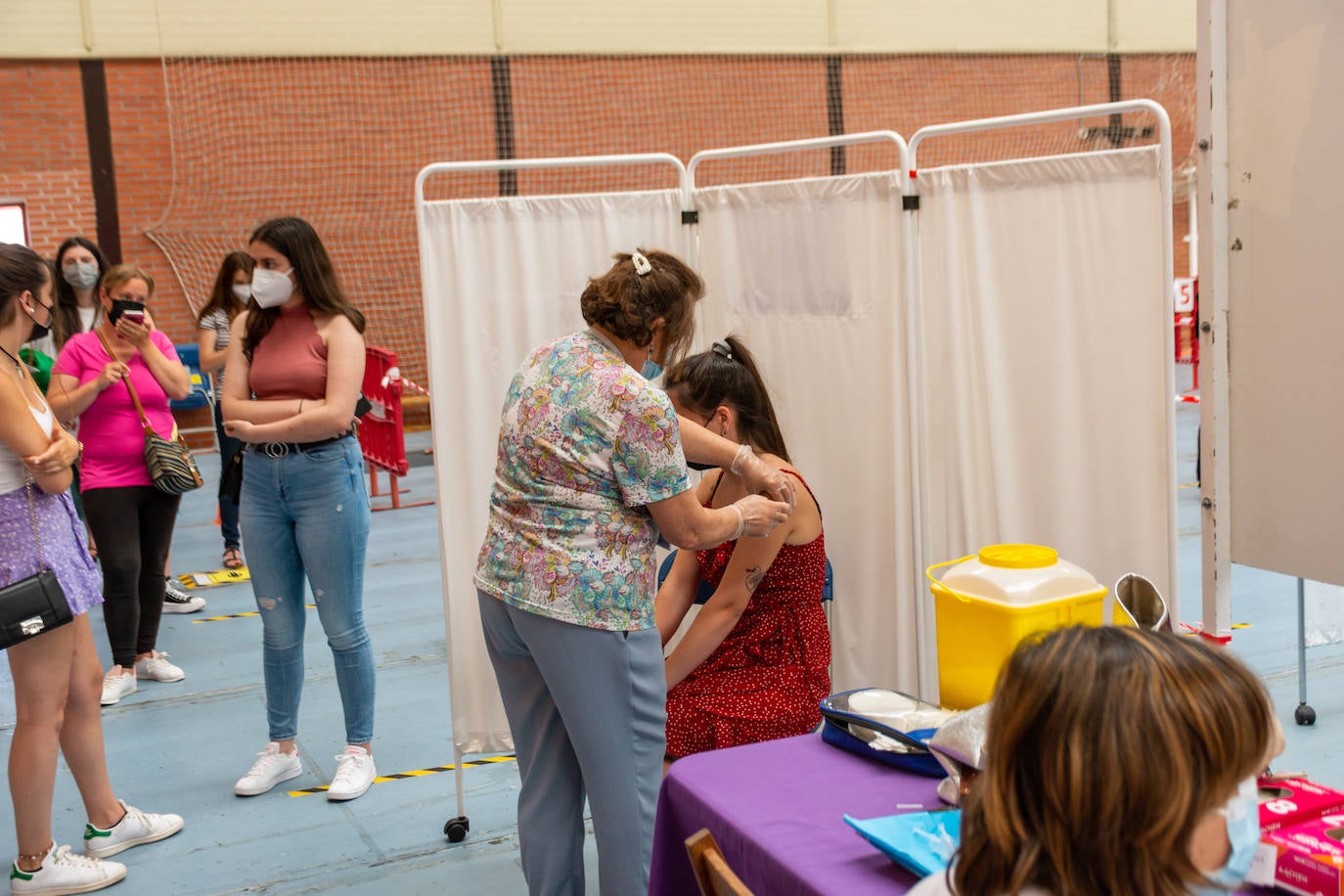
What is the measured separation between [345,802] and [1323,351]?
2.68 meters

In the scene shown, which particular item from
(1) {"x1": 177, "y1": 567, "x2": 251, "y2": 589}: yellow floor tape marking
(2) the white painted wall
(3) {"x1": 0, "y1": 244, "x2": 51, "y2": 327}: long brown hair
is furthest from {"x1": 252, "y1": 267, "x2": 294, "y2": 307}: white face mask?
(2) the white painted wall

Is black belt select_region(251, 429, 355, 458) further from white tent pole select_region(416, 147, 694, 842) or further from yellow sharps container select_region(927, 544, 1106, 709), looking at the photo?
yellow sharps container select_region(927, 544, 1106, 709)

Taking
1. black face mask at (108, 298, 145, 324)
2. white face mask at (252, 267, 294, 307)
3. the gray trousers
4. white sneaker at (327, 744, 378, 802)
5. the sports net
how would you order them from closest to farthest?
the gray trousers → white face mask at (252, 267, 294, 307) → white sneaker at (327, 744, 378, 802) → black face mask at (108, 298, 145, 324) → the sports net

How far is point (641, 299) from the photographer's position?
2.04 metres

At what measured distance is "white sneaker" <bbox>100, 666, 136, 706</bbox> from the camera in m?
4.16

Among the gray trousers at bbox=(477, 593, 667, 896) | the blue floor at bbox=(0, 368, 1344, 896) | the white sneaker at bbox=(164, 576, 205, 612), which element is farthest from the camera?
the white sneaker at bbox=(164, 576, 205, 612)

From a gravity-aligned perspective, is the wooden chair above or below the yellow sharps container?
below

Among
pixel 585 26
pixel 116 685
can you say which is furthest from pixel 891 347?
pixel 585 26

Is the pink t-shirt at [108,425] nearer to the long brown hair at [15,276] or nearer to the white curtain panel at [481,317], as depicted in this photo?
the long brown hair at [15,276]

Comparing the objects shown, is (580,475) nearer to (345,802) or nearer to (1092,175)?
(1092,175)

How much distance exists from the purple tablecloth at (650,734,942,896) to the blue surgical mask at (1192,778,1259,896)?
1.31 feet

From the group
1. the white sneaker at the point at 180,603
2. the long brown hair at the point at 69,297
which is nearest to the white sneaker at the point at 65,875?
the long brown hair at the point at 69,297

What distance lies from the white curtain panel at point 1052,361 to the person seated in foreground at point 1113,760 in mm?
1320

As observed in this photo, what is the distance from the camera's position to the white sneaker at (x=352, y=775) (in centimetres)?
335
